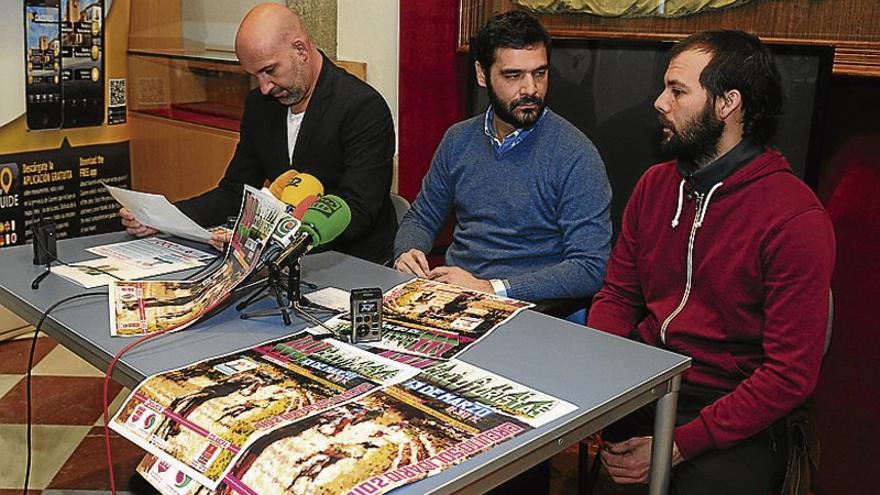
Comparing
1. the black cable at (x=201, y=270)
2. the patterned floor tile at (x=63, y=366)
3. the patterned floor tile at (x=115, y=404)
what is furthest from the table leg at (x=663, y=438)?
the patterned floor tile at (x=63, y=366)

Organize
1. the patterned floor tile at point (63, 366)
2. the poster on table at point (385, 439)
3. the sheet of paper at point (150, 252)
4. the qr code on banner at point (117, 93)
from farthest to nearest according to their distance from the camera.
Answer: the qr code on banner at point (117, 93) → the patterned floor tile at point (63, 366) → the sheet of paper at point (150, 252) → the poster on table at point (385, 439)

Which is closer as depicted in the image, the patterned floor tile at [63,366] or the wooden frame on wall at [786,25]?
the wooden frame on wall at [786,25]

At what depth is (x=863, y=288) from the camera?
2.30 m

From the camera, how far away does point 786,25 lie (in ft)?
7.64

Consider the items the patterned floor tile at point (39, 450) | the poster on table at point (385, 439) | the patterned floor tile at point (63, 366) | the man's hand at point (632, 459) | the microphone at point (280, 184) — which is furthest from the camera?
the patterned floor tile at point (63, 366)

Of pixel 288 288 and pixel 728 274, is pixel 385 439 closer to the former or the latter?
pixel 288 288

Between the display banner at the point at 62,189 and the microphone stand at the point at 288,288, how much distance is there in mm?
2062

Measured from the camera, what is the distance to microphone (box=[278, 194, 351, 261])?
1.63m

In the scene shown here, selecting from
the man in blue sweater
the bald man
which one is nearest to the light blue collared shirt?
the man in blue sweater

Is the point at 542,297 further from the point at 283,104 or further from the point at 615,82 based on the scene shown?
the point at 283,104

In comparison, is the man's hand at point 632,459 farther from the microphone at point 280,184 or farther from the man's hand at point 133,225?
the man's hand at point 133,225

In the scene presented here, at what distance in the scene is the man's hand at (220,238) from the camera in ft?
6.84

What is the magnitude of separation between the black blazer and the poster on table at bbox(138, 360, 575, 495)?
1.07 m

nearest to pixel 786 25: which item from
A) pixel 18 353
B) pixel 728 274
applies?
pixel 728 274
